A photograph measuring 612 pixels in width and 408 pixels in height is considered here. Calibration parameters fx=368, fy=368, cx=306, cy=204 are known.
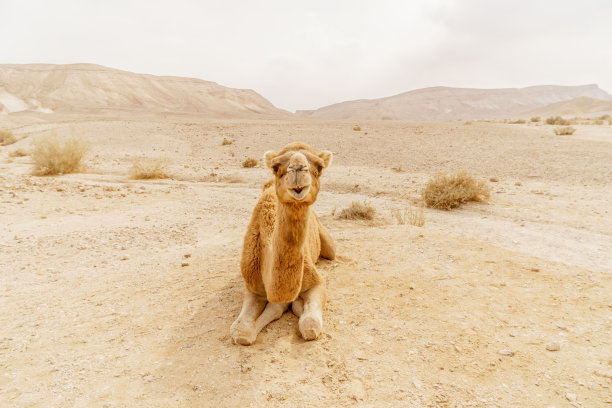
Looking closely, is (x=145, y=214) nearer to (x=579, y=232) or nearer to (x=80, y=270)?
(x=80, y=270)

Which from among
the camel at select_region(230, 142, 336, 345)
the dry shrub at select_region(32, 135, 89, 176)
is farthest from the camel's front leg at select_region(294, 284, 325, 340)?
the dry shrub at select_region(32, 135, 89, 176)

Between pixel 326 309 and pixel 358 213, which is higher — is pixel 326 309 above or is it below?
below

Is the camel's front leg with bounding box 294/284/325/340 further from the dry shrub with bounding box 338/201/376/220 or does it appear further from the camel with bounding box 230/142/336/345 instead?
the dry shrub with bounding box 338/201/376/220

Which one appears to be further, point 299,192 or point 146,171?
point 146,171

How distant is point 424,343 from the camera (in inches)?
148

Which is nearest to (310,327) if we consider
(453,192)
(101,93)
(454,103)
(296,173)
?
(296,173)

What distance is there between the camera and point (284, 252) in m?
3.38

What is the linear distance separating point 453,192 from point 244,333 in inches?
321

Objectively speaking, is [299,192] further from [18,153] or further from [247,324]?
[18,153]

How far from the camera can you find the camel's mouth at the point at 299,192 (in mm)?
2957

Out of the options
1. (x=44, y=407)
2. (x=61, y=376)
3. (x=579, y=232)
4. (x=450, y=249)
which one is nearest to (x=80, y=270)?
(x=61, y=376)

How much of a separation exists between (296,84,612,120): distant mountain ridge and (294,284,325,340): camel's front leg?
9954cm

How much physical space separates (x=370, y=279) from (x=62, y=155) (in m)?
14.9

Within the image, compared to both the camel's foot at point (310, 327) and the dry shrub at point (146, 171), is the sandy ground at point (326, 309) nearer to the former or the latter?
the camel's foot at point (310, 327)
